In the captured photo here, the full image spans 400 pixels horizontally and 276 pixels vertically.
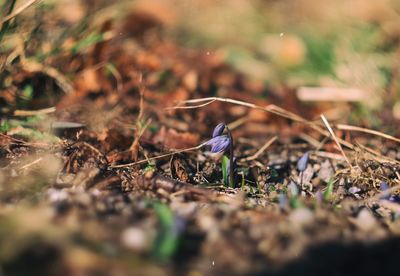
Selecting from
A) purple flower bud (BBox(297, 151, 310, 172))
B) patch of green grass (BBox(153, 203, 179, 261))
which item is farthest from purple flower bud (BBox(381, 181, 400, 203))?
patch of green grass (BBox(153, 203, 179, 261))

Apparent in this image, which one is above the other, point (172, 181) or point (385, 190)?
point (172, 181)

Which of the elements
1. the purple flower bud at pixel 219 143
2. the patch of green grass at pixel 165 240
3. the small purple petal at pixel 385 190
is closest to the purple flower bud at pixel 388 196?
the small purple petal at pixel 385 190

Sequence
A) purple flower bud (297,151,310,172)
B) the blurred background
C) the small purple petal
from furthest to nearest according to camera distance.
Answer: the blurred background
purple flower bud (297,151,310,172)
the small purple petal

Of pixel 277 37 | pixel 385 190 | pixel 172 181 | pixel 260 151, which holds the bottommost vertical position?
pixel 277 37

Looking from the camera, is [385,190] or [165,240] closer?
[165,240]

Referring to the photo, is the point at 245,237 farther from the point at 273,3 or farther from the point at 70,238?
the point at 273,3

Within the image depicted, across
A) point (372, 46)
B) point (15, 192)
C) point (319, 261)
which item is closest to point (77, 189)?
point (15, 192)

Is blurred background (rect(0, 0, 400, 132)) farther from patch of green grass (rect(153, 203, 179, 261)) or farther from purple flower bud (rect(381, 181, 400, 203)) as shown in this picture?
patch of green grass (rect(153, 203, 179, 261))

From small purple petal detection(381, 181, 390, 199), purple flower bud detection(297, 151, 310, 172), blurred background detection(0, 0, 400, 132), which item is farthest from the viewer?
blurred background detection(0, 0, 400, 132)

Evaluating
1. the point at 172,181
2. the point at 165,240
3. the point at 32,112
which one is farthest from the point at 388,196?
the point at 32,112

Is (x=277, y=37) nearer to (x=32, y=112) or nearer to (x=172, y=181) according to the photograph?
(x=32, y=112)

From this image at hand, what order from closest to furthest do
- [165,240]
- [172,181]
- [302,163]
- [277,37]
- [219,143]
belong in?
[165,240]
[172,181]
[219,143]
[302,163]
[277,37]

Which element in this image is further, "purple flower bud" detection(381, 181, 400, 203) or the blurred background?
the blurred background
